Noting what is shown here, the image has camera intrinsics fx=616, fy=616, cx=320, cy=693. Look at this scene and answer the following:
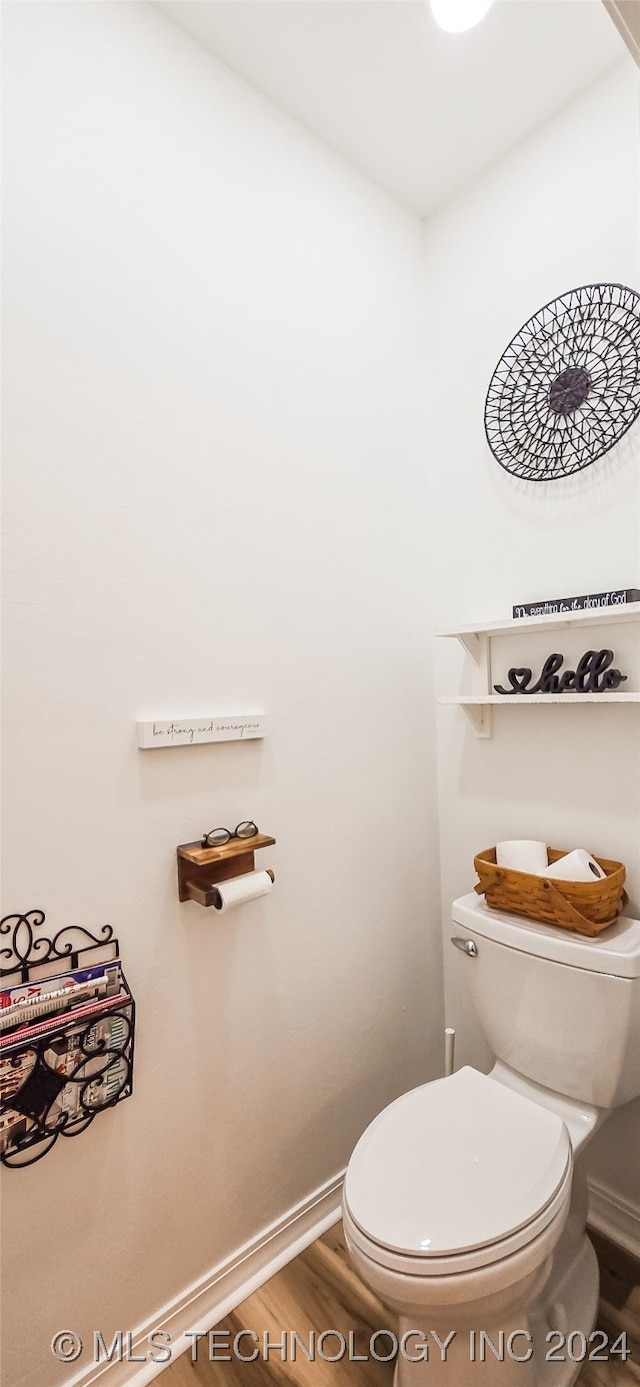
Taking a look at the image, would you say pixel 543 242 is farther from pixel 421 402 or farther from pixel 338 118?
pixel 338 118

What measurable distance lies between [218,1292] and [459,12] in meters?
2.64

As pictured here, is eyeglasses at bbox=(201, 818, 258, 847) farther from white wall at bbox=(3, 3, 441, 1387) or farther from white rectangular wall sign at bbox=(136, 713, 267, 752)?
white rectangular wall sign at bbox=(136, 713, 267, 752)

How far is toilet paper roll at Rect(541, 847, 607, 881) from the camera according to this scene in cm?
133

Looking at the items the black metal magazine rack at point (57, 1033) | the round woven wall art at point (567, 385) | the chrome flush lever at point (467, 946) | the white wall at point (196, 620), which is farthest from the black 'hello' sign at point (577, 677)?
the black metal magazine rack at point (57, 1033)

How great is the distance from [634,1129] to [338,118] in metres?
2.48

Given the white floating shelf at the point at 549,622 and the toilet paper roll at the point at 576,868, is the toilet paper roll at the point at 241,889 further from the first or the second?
the white floating shelf at the point at 549,622

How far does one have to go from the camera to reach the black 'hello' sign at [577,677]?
137 centimetres

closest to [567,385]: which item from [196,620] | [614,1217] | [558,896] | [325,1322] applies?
[196,620]

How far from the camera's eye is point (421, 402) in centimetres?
181

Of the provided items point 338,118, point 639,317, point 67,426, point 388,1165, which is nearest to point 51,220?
point 67,426

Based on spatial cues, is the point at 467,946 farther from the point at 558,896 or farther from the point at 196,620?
the point at 196,620

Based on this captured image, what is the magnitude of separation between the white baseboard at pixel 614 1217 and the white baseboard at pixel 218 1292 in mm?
608

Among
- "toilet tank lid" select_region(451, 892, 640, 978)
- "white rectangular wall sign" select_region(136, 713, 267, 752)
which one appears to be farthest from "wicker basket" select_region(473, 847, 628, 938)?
"white rectangular wall sign" select_region(136, 713, 267, 752)

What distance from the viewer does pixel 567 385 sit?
1.47 metres
